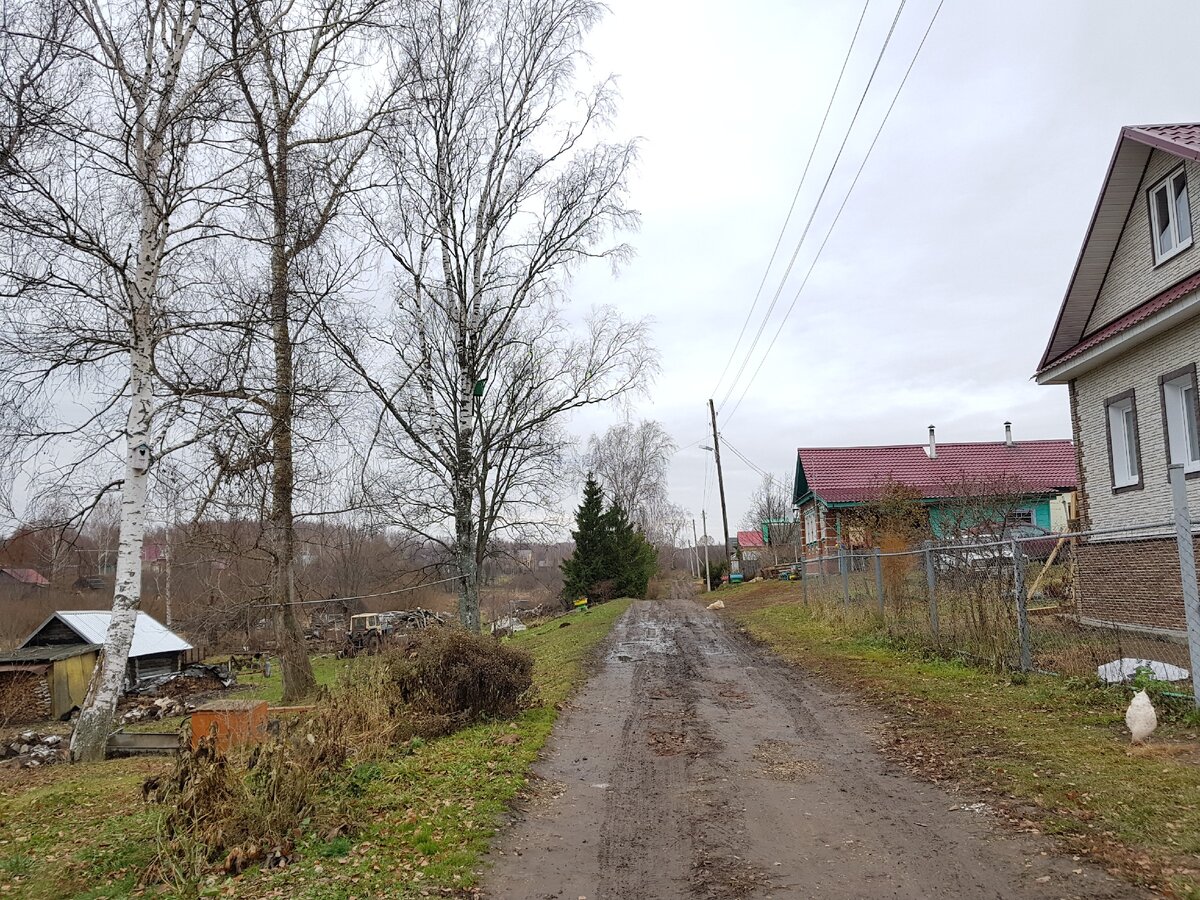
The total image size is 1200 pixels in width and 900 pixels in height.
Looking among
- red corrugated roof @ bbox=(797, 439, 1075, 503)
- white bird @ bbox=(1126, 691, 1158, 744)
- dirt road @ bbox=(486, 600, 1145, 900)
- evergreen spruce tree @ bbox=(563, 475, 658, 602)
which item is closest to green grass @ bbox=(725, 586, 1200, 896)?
white bird @ bbox=(1126, 691, 1158, 744)

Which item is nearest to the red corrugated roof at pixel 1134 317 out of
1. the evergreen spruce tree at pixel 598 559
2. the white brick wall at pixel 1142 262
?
the white brick wall at pixel 1142 262

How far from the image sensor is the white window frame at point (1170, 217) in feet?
41.2

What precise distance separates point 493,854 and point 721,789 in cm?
202

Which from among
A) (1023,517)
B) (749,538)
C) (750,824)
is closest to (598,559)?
(1023,517)

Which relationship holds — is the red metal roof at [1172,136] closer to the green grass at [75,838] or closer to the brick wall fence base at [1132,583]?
the brick wall fence base at [1132,583]

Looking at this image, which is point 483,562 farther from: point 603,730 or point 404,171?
→ point 603,730

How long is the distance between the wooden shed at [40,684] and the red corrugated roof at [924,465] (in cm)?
2631

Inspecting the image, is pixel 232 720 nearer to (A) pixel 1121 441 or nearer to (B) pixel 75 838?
(B) pixel 75 838

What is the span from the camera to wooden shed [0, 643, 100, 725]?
21625 millimetres

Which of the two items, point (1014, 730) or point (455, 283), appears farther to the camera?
point (455, 283)

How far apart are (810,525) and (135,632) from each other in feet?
88.2

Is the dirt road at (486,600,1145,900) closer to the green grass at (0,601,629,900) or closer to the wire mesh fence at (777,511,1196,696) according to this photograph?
the green grass at (0,601,629,900)

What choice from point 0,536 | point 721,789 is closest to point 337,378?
point 0,536

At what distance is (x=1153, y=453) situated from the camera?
13281mm
